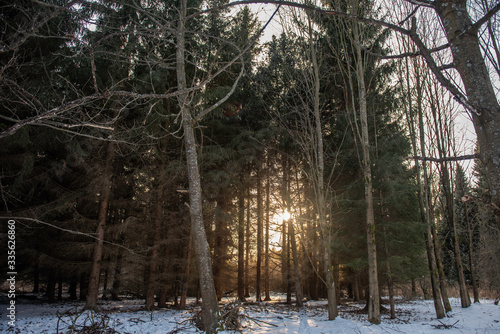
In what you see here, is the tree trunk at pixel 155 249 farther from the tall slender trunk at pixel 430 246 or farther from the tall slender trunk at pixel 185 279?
the tall slender trunk at pixel 430 246

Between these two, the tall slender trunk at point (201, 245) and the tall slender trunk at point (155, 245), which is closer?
the tall slender trunk at point (201, 245)

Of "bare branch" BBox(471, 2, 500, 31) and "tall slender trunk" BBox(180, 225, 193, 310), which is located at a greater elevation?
"bare branch" BBox(471, 2, 500, 31)

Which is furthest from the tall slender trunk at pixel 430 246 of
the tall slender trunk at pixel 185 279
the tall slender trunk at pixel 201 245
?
the tall slender trunk at pixel 185 279

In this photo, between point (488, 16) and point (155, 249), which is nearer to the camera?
point (488, 16)

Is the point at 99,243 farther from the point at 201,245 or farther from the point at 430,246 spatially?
the point at 430,246

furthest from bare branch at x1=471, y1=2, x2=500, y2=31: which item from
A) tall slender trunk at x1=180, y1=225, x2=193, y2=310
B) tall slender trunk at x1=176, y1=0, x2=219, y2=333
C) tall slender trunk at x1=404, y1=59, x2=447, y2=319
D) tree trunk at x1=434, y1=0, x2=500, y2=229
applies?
tall slender trunk at x1=180, y1=225, x2=193, y2=310

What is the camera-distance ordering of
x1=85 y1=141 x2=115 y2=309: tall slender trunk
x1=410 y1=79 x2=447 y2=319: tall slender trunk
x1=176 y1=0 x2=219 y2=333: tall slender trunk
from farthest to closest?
1. x1=85 y1=141 x2=115 y2=309: tall slender trunk
2. x1=410 y1=79 x2=447 y2=319: tall slender trunk
3. x1=176 y1=0 x2=219 y2=333: tall slender trunk

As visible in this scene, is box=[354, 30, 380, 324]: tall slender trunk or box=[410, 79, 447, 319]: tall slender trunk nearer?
box=[354, 30, 380, 324]: tall slender trunk

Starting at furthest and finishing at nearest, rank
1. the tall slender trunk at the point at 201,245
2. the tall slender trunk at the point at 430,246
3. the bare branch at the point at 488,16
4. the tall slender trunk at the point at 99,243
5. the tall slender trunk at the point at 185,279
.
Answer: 1. the tall slender trunk at the point at 185,279
2. the tall slender trunk at the point at 99,243
3. the tall slender trunk at the point at 430,246
4. the tall slender trunk at the point at 201,245
5. the bare branch at the point at 488,16

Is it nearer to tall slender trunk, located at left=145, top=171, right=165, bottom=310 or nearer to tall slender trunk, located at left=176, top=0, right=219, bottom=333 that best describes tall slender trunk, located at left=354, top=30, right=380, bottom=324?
tall slender trunk, located at left=176, top=0, right=219, bottom=333

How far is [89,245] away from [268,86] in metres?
9.96

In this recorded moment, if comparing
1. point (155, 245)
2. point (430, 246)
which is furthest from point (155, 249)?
point (430, 246)

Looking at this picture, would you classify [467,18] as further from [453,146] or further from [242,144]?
[453,146]

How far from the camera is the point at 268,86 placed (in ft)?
42.3
